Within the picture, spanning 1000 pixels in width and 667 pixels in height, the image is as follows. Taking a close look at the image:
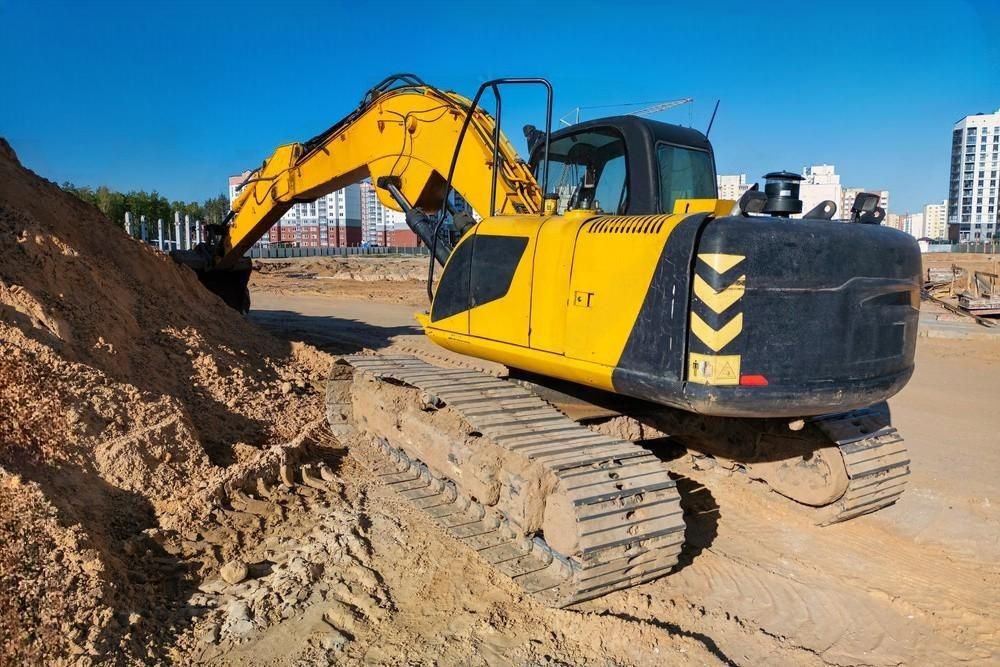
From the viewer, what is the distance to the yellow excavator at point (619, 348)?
3283 mm

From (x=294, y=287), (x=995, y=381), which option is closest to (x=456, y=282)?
(x=995, y=381)

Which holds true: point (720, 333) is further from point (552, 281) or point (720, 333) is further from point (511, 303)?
point (511, 303)

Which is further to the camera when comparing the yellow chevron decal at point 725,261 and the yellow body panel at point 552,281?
the yellow body panel at point 552,281

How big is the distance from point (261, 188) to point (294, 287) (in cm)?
1556

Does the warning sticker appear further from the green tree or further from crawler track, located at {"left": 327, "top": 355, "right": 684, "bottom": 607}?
the green tree

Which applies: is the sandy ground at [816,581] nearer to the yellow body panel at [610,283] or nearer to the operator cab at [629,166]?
the yellow body panel at [610,283]

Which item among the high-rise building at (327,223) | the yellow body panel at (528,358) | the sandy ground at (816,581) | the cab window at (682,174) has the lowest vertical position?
the sandy ground at (816,581)

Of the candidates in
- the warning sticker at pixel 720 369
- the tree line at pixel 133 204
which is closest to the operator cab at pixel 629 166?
the warning sticker at pixel 720 369

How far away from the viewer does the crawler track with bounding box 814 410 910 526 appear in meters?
4.43

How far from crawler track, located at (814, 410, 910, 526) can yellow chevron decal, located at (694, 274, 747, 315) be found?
1.68 metres

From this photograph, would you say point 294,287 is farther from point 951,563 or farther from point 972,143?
point 972,143

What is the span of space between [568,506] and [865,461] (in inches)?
88.7

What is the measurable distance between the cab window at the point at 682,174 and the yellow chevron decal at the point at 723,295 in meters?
1.28

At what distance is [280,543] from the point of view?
13.8ft
